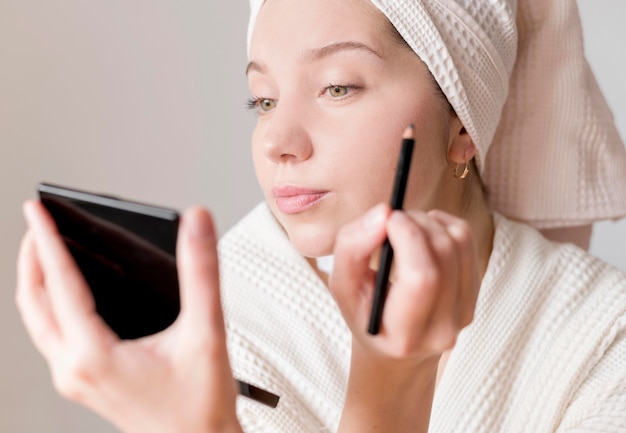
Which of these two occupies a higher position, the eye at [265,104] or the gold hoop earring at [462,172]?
the eye at [265,104]

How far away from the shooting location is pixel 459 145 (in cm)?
98

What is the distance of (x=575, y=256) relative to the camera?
43.0 inches

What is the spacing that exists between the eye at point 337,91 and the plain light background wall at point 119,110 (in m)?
0.69

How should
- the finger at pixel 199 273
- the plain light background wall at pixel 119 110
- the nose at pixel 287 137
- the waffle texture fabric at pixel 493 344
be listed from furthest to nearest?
1. the plain light background wall at pixel 119 110
2. the waffle texture fabric at pixel 493 344
3. the nose at pixel 287 137
4. the finger at pixel 199 273

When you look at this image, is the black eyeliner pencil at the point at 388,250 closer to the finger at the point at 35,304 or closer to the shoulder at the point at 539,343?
the finger at the point at 35,304

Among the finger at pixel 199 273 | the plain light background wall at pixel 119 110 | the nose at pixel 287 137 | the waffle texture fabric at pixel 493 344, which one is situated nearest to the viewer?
the finger at pixel 199 273

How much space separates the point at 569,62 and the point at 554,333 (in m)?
0.39

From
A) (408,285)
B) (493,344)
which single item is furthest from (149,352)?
(493,344)

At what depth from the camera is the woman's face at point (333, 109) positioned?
853 millimetres

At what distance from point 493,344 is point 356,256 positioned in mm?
520

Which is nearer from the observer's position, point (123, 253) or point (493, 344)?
point (123, 253)

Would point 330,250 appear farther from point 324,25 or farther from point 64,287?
point 64,287

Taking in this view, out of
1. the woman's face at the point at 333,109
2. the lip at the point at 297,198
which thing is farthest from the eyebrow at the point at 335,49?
the lip at the point at 297,198

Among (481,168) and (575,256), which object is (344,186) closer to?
(481,168)
